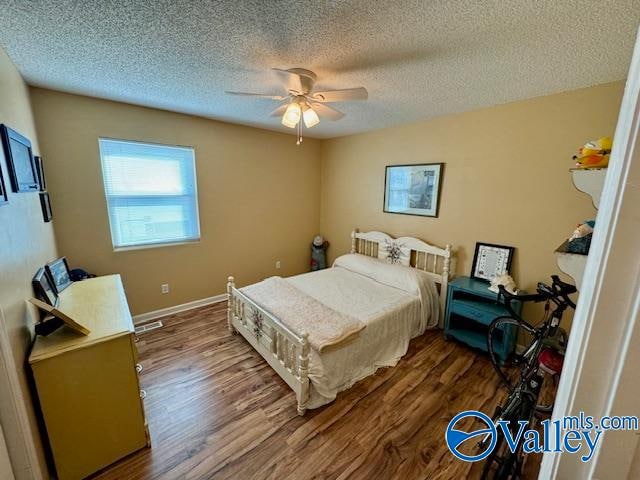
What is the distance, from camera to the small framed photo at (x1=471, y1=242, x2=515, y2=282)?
260 cm

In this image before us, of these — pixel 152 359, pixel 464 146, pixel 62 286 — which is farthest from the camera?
pixel 464 146

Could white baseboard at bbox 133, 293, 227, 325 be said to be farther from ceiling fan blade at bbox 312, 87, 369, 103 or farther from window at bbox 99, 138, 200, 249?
ceiling fan blade at bbox 312, 87, 369, 103

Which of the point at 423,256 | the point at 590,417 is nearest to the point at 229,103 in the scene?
the point at 423,256

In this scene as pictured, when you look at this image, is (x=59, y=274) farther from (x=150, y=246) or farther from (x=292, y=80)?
(x=292, y=80)

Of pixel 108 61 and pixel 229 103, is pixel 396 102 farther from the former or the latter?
pixel 108 61

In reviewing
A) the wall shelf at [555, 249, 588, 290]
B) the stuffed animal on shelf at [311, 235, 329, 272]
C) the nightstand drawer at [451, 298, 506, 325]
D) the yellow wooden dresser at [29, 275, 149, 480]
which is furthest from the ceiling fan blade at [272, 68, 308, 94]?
the stuffed animal on shelf at [311, 235, 329, 272]

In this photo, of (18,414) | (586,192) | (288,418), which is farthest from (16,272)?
(586,192)

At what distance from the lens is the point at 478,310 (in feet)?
8.32

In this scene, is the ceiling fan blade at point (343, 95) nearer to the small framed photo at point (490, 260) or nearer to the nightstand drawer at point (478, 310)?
the small framed photo at point (490, 260)

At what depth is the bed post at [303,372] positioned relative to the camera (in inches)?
72.8

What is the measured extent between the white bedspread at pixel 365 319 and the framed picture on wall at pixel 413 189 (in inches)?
32.5

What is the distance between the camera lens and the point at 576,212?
2.21 metres

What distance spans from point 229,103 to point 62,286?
217cm

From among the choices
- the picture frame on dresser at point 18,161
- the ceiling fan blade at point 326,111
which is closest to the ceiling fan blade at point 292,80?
the ceiling fan blade at point 326,111
